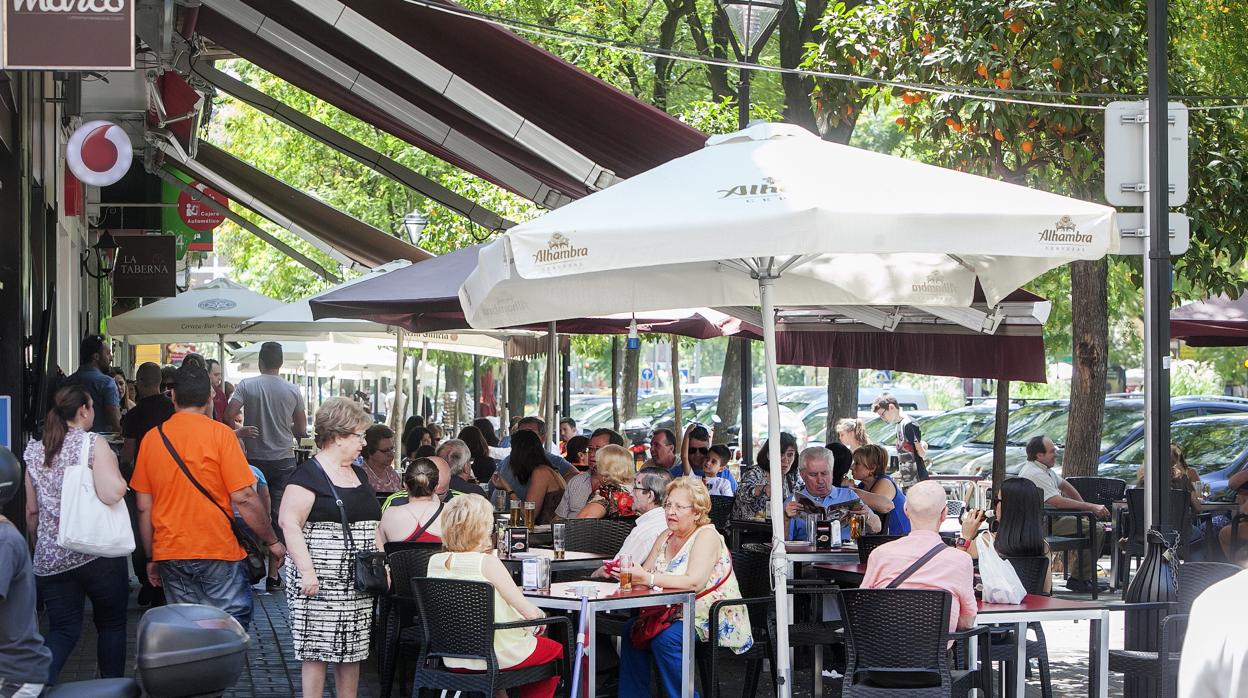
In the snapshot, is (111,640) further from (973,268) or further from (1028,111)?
(1028,111)

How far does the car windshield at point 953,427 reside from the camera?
2191cm

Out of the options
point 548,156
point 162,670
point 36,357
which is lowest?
point 162,670

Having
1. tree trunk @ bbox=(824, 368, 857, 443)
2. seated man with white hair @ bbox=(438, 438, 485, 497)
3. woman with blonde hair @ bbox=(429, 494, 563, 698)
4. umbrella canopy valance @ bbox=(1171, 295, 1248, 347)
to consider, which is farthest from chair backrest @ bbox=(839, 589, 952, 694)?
tree trunk @ bbox=(824, 368, 857, 443)

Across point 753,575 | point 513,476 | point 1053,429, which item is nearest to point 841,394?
point 1053,429

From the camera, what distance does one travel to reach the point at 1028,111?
11602 mm

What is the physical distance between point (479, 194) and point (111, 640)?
14.5 meters

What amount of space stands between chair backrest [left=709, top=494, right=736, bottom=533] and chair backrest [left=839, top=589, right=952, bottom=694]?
15.3ft

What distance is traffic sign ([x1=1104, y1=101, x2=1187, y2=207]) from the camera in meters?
7.43

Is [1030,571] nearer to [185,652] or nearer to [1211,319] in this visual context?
[185,652]

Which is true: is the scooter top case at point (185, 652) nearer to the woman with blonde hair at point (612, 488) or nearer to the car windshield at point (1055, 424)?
the woman with blonde hair at point (612, 488)

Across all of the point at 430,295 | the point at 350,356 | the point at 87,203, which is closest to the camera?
the point at 430,295

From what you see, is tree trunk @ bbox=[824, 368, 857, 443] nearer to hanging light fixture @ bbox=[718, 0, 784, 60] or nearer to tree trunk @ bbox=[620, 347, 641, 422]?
hanging light fixture @ bbox=[718, 0, 784, 60]

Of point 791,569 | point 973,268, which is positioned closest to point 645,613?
point 791,569

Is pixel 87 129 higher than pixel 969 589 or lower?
higher
